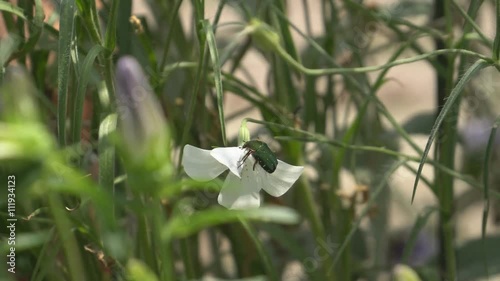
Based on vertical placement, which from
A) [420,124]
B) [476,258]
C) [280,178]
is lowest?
[476,258]

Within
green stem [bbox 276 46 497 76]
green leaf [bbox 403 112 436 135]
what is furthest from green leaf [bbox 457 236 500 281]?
green stem [bbox 276 46 497 76]

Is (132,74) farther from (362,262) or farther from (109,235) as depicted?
(362,262)

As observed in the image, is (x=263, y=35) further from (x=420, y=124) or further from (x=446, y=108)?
(x=420, y=124)

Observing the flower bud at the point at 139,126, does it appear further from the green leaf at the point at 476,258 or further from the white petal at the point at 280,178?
the green leaf at the point at 476,258

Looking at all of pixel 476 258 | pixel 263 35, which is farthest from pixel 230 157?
pixel 476 258

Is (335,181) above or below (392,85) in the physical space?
above

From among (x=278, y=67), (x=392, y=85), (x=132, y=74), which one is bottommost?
(x=392, y=85)

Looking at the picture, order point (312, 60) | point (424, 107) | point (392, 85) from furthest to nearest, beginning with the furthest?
point (392, 85) < point (424, 107) < point (312, 60)

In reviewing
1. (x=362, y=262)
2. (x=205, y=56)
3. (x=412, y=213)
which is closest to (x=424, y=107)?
(x=412, y=213)
